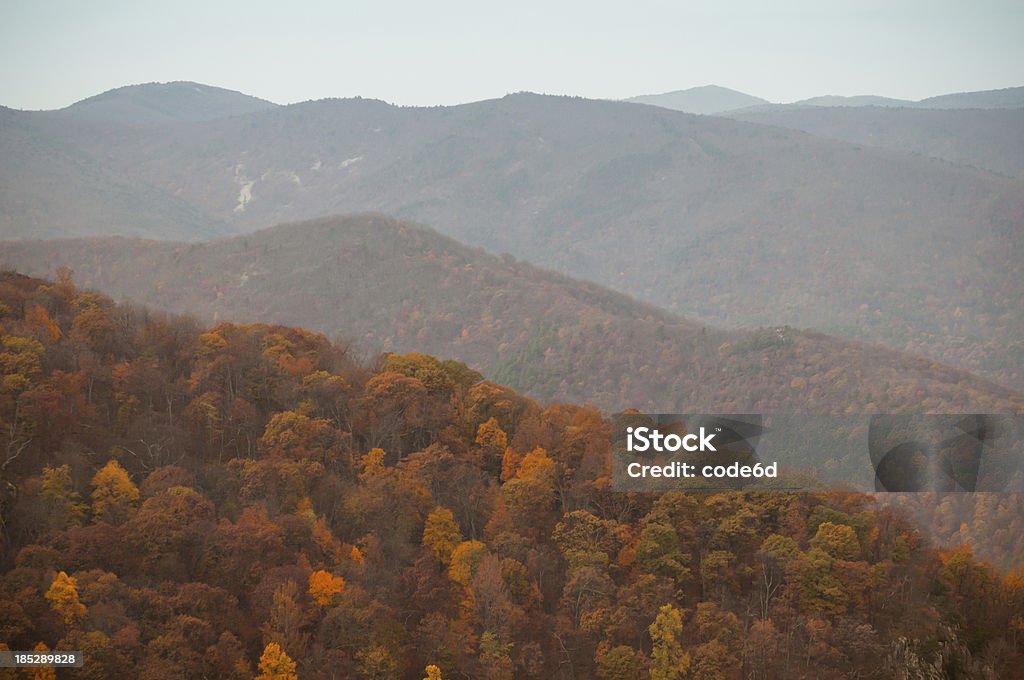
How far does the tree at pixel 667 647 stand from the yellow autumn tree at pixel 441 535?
8.72 m

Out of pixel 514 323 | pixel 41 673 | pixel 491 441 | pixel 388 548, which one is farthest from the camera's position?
pixel 514 323

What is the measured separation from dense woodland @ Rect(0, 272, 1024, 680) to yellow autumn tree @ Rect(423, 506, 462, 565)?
12 centimetres

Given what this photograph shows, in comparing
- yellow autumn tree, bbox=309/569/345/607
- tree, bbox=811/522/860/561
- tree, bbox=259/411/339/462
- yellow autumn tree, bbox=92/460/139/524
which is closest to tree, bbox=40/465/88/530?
yellow autumn tree, bbox=92/460/139/524

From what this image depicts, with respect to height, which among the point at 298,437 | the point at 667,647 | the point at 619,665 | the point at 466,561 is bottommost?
the point at 619,665

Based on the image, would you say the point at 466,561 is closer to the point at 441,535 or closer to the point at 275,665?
the point at 441,535

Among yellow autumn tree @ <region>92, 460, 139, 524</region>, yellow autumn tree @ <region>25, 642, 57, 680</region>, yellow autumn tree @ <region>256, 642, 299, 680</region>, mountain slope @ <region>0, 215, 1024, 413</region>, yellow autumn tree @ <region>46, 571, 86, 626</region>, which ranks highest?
yellow autumn tree @ <region>92, 460, 139, 524</region>

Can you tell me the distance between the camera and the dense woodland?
116ft

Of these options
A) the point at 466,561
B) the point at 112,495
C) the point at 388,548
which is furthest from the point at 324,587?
the point at 112,495

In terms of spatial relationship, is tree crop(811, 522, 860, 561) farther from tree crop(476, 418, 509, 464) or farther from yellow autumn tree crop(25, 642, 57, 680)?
yellow autumn tree crop(25, 642, 57, 680)

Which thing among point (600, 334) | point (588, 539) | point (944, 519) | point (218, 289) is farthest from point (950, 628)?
point (218, 289)

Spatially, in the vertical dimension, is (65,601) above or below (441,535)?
above

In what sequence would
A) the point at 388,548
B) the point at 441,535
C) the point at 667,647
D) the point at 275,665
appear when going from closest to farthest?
the point at 275,665, the point at 667,647, the point at 388,548, the point at 441,535

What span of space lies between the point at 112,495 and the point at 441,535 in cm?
1290

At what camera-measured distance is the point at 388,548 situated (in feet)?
137
